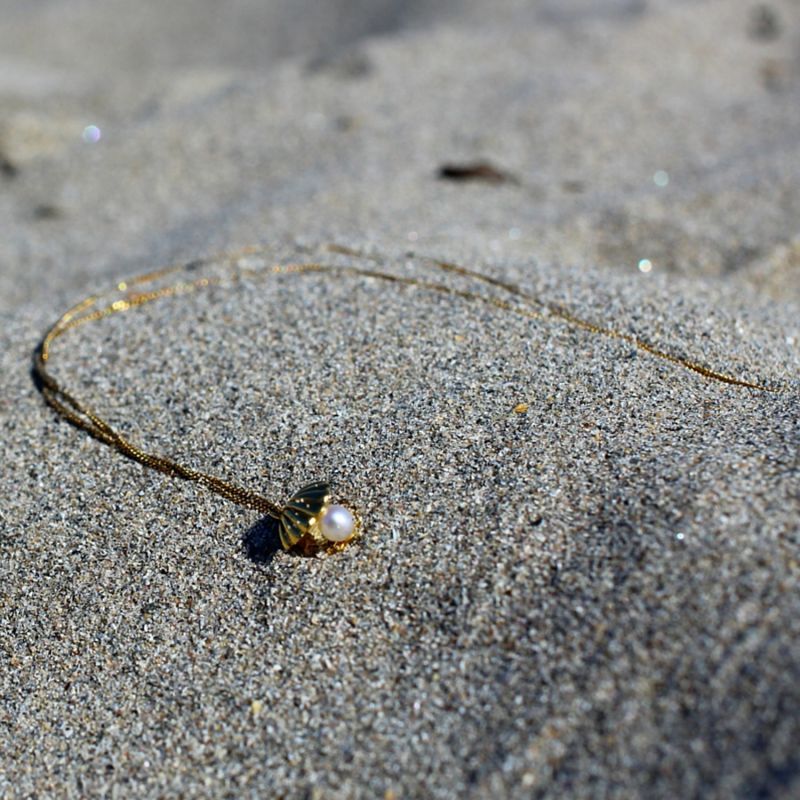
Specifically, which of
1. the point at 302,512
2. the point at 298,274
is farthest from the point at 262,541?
the point at 298,274

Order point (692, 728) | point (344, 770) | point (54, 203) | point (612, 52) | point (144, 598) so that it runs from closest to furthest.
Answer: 1. point (692, 728)
2. point (344, 770)
3. point (144, 598)
4. point (54, 203)
5. point (612, 52)

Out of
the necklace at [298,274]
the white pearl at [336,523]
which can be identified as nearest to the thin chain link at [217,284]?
the necklace at [298,274]

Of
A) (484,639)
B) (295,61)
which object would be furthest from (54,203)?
(484,639)

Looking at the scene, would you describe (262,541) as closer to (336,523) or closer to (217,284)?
(336,523)

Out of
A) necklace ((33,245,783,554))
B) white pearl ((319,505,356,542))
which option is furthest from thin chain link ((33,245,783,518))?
white pearl ((319,505,356,542))

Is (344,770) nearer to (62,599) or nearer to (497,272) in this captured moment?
(62,599)

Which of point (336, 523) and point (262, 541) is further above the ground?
point (336, 523)
